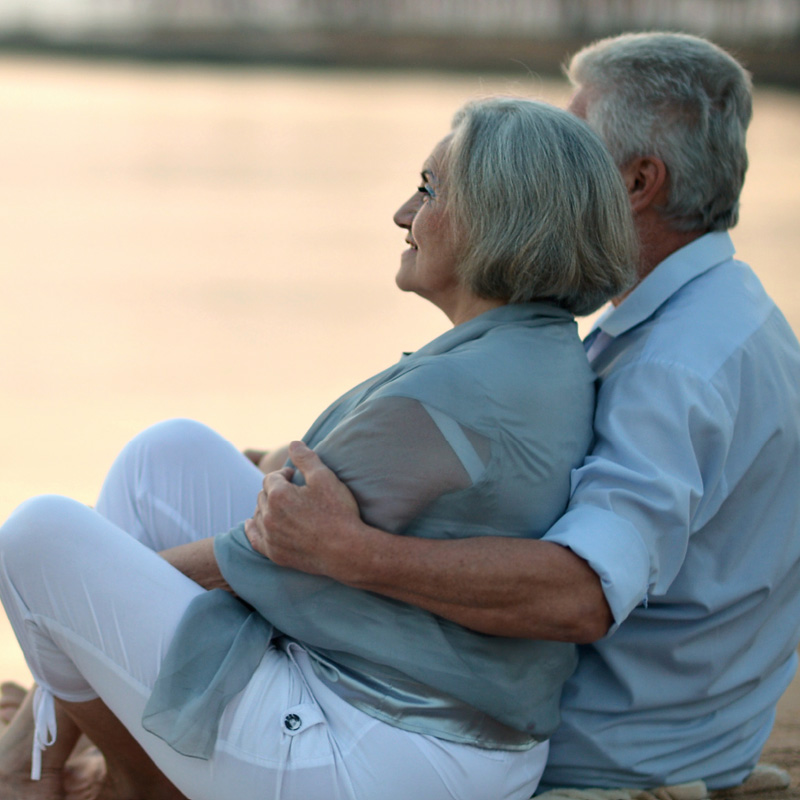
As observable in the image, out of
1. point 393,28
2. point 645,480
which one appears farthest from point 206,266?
point 393,28

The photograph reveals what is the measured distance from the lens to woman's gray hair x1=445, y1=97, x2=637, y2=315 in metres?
1.88

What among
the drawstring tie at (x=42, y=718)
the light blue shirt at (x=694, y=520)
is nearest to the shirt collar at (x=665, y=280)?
the light blue shirt at (x=694, y=520)

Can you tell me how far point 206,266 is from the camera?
10125 millimetres

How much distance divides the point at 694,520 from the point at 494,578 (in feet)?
1.43

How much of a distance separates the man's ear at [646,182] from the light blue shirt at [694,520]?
12 cm

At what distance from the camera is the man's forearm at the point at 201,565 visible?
2.02 metres

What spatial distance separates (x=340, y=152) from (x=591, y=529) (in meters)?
15.1

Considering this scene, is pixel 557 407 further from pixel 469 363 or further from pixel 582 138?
pixel 582 138

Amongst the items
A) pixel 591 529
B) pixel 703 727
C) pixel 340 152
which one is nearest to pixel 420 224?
pixel 591 529

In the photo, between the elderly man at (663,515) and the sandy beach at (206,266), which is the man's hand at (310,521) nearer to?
the elderly man at (663,515)

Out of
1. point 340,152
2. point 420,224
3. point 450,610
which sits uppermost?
point 420,224

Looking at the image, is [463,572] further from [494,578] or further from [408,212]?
[408,212]

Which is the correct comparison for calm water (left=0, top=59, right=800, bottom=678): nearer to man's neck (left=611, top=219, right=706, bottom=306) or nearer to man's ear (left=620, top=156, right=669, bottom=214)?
man's ear (left=620, top=156, right=669, bottom=214)

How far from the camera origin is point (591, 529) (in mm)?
1765
